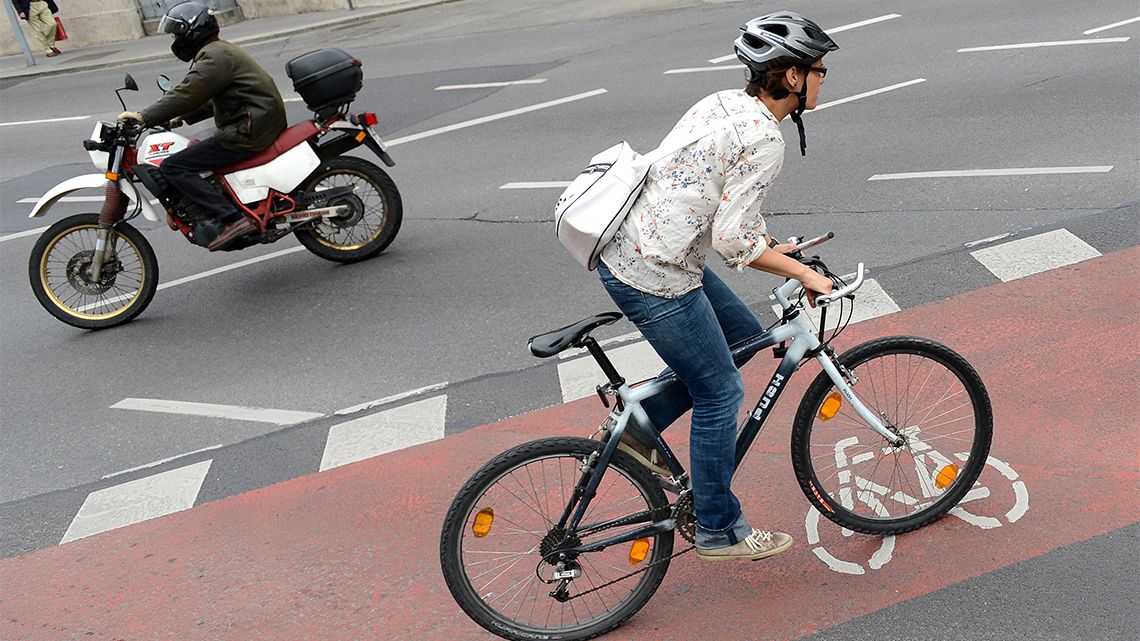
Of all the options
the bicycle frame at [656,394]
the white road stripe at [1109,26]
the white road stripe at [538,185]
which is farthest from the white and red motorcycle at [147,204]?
the white road stripe at [1109,26]

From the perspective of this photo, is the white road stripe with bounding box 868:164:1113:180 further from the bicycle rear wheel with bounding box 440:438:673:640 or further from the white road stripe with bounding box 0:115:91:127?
the white road stripe with bounding box 0:115:91:127

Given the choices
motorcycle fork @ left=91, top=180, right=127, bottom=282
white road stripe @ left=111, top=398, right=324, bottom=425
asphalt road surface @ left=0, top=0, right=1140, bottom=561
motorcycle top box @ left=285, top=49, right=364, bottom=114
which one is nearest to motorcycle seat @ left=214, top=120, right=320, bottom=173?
motorcycle top box @ left=285, top=49, right=364, bottom=114

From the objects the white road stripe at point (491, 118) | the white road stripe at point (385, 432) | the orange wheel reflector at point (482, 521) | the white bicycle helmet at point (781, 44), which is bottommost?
the white road stripe at point (491, 118)

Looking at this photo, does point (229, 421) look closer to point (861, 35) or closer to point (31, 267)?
Answer: point (31, 267)

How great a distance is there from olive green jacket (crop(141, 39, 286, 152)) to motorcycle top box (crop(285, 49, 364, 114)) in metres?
0.29

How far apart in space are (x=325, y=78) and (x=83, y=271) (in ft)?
7.21

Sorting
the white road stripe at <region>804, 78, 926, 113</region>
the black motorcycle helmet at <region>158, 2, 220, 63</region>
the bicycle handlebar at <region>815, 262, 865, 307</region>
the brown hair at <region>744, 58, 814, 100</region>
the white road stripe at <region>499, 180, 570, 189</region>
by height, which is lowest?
the white road stripe at <region>499, 180, 570, 189</region>

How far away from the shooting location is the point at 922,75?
37.4 feet

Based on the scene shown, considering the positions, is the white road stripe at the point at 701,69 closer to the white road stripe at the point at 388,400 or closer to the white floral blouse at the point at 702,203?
the white road stripe at the point at 388,400

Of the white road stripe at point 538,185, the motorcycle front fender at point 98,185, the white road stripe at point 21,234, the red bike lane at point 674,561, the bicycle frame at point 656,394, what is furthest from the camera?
the white road stripe at point 21,234

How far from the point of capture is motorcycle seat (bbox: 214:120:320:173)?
7.88 metres

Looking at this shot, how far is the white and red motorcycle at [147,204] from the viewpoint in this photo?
307 inches

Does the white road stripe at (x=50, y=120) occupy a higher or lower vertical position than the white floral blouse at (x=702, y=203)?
lower

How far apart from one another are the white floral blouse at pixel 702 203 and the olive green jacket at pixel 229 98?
15.4 feet
